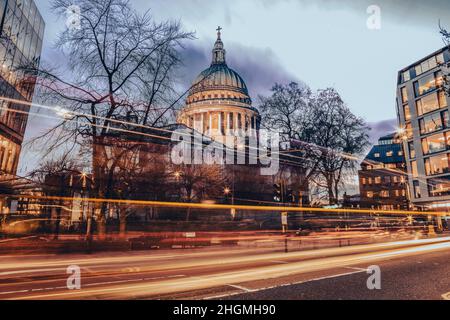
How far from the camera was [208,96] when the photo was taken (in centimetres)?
8544

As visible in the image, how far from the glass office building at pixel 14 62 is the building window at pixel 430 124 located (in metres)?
51.6

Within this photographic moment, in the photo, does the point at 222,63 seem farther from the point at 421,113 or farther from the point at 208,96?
the point at 421,113

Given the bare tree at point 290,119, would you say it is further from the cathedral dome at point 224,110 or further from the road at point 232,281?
the cathedral dome at point 224,110

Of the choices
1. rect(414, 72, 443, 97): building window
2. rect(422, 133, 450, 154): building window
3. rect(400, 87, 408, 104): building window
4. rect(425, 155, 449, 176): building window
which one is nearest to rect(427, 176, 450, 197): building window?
rect(425, 155, 449, 176): building window

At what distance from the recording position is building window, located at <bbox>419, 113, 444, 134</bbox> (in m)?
44.5

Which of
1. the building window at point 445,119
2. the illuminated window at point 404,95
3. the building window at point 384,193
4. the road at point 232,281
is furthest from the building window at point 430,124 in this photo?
the building window at point 384,193

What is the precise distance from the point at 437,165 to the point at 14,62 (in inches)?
2144

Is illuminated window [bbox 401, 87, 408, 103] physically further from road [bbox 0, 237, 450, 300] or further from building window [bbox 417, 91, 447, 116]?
road [bbox 0, 237, 450, 300]

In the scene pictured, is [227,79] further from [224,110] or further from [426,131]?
[426,131]

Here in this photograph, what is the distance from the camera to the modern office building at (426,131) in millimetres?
43188

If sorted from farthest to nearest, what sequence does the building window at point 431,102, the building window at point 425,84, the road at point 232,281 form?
the building window at point 425,84, the building window at point 431,102, the road at point 232,281

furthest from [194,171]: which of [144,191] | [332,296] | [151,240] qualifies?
[332,296]

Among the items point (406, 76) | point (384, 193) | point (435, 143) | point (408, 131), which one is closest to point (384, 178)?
point (384, 193)

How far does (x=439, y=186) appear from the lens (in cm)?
4309
